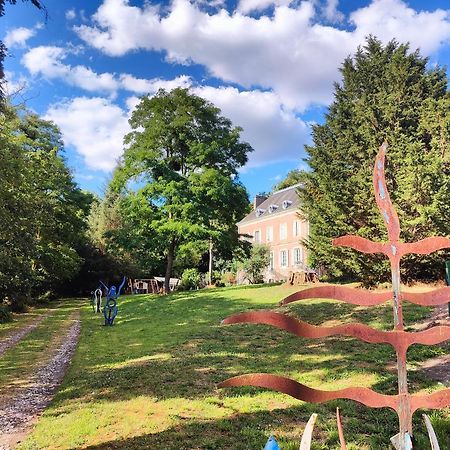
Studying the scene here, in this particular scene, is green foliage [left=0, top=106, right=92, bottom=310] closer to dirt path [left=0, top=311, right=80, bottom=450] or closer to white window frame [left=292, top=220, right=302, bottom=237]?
dirt path [left=0, top=311, right=80, bottom=450]

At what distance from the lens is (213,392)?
21.1 ft

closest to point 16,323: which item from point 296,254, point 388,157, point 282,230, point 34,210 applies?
A: point 34,210

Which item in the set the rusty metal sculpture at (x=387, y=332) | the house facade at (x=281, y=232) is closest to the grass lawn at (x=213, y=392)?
the rusty metal sculpture at (x=387, y=332)

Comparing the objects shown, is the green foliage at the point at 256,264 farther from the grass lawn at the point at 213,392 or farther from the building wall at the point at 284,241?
the grass lawn at the point at 213,392

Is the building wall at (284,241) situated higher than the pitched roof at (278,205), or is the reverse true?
the pitched roof at (278,205)

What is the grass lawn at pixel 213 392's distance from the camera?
4.88m

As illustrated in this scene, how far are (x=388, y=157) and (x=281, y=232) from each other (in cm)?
2438

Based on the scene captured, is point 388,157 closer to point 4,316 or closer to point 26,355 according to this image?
point 26,355

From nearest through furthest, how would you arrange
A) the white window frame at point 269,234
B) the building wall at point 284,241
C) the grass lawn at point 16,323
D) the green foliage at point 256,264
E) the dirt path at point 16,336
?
the dirt path at point 16,336
the grass lawn at point 16,323
the green foliage at point 256,264
the building wall at point 284,241
the white window frame at point 269,234

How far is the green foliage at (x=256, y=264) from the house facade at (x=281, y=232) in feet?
6.25

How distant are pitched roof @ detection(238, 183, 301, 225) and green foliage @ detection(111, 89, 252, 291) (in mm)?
14345

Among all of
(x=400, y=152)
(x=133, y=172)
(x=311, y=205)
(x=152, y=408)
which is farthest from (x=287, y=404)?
(x=133, y=172)

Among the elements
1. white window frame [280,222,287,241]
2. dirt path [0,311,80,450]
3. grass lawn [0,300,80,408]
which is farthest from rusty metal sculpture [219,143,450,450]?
white window frame [280,222,287,241]

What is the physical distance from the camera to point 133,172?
25438 millimetres
